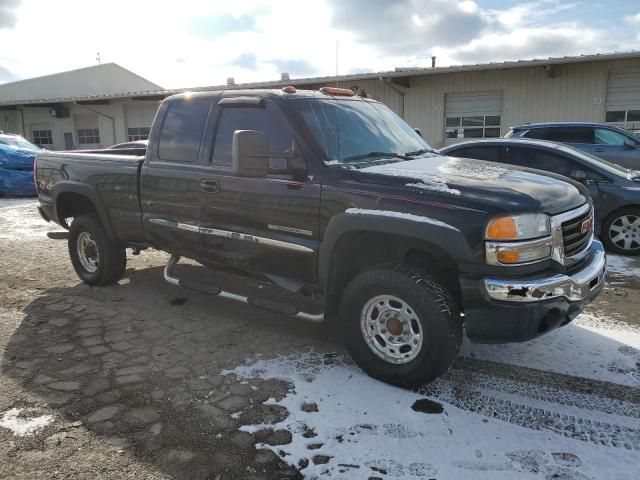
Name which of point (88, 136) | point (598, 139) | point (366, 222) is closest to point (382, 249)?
point (366, 222)

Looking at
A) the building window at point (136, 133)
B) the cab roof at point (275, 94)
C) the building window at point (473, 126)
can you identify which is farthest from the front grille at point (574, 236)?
the building window at point (136, 133)

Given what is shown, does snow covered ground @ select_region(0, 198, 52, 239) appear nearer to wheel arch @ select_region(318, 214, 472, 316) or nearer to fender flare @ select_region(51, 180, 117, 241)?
fender flare @ select_region(51, 180, 117, 241)

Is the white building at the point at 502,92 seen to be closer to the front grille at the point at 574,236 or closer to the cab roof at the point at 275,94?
the cab roof at the point at 275,94

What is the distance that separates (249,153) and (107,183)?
2.30m

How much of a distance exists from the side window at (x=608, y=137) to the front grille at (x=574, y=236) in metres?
7.32

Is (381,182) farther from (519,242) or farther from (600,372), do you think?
(600,372)

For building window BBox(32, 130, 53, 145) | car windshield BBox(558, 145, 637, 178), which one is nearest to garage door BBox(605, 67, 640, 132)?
car windshield BBox(558, 145, 637, 178)

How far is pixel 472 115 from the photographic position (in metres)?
16.6

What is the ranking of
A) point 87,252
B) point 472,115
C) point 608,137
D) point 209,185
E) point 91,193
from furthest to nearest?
1. point 472,115
2. point 608,137
3. point 87,252
4. point 91,193
5. point 209,185

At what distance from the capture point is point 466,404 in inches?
127

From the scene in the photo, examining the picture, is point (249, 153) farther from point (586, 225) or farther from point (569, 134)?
point (569, 134)

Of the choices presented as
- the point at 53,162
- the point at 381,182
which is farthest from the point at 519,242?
the point at 53,162

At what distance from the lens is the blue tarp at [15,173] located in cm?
1328

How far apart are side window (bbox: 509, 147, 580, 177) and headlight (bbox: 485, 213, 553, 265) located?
4545 millimetres
